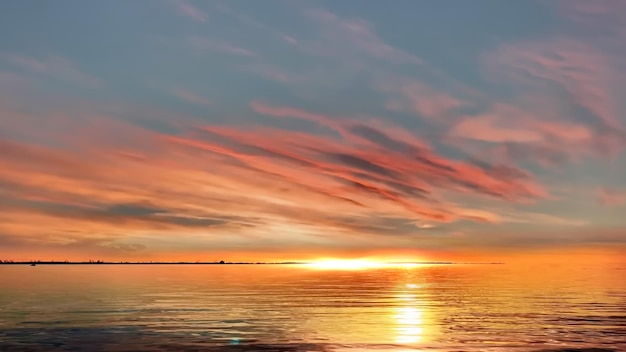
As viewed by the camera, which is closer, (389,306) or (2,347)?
(2,347)

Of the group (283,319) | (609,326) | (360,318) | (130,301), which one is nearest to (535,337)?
(609,326)

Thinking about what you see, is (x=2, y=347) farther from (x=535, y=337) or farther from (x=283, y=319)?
(x=535, y=337)

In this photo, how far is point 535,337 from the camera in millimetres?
45656

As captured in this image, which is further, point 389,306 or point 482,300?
point 482,300

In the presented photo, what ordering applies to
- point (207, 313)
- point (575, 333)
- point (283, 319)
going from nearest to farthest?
point (575, 333) < point (283, 319) < point (207, 313)

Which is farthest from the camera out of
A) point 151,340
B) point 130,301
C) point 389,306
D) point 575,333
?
point 130,301

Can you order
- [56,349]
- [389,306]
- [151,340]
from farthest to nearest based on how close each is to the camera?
1. [389,306]
2. [151,340]
3. [56,349]

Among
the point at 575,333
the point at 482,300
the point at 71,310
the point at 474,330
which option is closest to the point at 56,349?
the point at 71,310

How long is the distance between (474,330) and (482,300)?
36657mm

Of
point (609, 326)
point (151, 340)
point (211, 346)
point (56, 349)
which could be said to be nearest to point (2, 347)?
point (56, 349)

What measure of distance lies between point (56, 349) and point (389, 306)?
143ft

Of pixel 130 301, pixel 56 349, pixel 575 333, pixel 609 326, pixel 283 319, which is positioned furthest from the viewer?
pixel 130 301

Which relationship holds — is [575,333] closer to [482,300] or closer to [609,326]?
[609,326]

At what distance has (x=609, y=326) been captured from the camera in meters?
51.9
